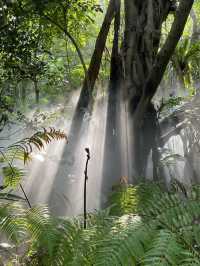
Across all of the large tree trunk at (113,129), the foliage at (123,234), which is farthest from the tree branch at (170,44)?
the foliage at (123,234)

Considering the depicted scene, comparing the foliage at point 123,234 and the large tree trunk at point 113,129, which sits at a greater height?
the large tree trunk at point 113,129

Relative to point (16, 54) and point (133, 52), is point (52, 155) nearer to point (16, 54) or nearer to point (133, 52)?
point (16, 54)

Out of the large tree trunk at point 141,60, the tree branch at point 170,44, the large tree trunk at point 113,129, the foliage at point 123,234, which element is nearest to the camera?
the foliage at point 123,234

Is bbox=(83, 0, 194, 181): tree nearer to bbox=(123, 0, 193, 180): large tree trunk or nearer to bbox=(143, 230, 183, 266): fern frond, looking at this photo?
bbox=(123, 0, 193, 180): large tree trunk

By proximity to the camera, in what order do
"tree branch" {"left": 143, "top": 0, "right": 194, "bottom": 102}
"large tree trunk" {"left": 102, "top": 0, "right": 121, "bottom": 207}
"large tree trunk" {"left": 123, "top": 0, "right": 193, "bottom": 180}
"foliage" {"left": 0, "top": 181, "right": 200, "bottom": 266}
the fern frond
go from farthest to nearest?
"large tree trunk" {"left": 102, "top": 0, "right": 121, "bottom": 207}, "large tree trunk" {"left": 123, "top": 0, "right": 193, "bottom": 180}, "tree branch" {"left": 143, "top": 0, "right": 194, "bottom": 102}, "foliage" {"left": 0, "top": 181, "right": 200, "bottom": 266}, the fern frond

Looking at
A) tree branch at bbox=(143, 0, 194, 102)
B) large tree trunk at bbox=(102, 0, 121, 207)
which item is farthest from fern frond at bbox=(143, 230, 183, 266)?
large tree trunk at bbox=(102, 0, 121, 207)

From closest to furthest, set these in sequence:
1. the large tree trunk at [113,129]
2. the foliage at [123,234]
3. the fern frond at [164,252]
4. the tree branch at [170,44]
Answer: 1. the fern frond at [164,252]
2. the foliage at [123,234]
3. the tree branch at [170,44]
4. the large tree trunk at [113,129]

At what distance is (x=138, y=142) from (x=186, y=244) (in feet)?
12.8

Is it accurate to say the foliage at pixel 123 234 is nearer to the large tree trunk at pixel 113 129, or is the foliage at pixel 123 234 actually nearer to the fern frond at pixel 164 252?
the fern frond at pixel 164 252

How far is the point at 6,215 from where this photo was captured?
2568 mm

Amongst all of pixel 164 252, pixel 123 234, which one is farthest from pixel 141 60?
pixel 164 252

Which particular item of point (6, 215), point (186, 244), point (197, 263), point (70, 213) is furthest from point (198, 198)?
point (70, 213)

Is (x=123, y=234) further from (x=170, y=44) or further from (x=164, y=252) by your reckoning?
(x=170, y=44)

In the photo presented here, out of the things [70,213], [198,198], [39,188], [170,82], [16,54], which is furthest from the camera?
[170,82]
